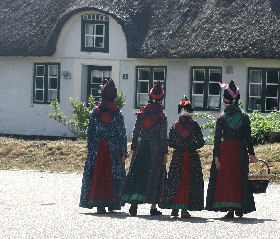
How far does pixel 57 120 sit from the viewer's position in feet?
99.1

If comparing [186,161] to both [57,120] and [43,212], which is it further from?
[57,120]

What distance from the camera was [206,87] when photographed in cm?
2862

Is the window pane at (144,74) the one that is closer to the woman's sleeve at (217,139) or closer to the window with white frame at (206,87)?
the window with white frame at (206,87)

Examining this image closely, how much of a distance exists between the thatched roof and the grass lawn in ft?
18.7

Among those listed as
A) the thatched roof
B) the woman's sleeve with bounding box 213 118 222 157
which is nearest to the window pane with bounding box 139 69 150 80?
the thatched roof

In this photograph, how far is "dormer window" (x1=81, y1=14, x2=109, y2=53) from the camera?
30703 mm

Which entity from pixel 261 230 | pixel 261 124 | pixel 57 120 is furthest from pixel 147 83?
pixel 261 230

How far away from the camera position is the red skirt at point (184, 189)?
12.5m

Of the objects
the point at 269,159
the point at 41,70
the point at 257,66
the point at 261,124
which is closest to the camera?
the point at 269,159

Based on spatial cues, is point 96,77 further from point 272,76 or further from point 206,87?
point 272,76

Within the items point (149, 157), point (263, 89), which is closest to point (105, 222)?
point (149, 157)

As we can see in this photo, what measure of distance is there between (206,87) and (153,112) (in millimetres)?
15668

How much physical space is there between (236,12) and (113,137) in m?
15.8

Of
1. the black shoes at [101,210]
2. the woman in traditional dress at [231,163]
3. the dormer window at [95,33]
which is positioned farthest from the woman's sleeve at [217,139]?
the dormer window at [95,33]
